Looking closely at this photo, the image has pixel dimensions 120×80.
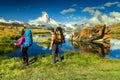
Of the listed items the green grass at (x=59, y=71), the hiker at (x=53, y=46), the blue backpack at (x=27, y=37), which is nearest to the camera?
the green grass at (x=59, y=71)

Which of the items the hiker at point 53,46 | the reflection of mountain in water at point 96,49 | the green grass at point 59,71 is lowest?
the reflection of mountain in water at point 96,49

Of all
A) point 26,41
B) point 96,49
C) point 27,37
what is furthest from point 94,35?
point 27,37

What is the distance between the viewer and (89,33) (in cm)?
16750

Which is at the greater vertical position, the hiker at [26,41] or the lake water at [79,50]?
the hiker at [26,41]

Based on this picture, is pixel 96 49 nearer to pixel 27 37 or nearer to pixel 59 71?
pixel 27 37

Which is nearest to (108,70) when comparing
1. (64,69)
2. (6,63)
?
(64,69)

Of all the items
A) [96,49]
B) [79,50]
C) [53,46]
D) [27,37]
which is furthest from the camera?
[96,49]

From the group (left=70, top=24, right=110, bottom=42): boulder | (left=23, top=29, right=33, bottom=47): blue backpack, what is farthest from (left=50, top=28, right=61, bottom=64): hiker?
(left=70, top=24, right=110, bottom=42): boulder

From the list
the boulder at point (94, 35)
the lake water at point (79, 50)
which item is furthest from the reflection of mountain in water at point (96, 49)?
the boulder at point (94, 35)

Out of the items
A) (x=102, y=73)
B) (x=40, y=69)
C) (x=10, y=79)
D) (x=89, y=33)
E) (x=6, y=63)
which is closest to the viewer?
(x=10, y=79)

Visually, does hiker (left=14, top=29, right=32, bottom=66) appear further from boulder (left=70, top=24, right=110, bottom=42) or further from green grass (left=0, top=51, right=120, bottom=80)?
boulder (left=70, top=24, right=110, bottom=42)

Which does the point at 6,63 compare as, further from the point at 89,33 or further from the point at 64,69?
the point at 89,33

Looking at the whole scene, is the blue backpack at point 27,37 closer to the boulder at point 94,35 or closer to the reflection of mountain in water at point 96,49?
the reflection of mountain in water at point 96,49

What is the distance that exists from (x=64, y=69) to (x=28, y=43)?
4189 mm
